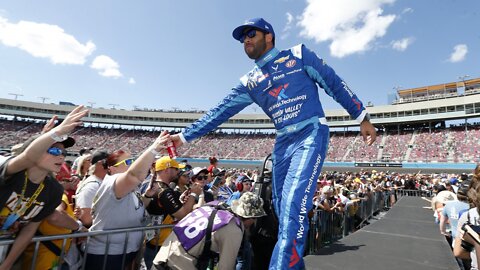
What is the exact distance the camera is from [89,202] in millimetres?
3148

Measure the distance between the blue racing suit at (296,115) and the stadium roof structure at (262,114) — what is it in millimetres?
39926

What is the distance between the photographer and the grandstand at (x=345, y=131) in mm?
36125

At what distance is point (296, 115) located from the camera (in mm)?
2242

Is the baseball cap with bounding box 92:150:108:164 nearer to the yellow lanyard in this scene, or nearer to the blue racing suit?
the yellow lanyard

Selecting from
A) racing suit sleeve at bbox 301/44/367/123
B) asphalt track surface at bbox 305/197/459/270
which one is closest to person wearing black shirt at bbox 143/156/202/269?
asphalt track surface at bbox 305/197/459/270

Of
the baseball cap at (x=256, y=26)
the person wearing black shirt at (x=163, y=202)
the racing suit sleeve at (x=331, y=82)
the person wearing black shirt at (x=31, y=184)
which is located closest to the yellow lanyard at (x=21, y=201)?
the person wearing black shirt at (x=31, y=184)

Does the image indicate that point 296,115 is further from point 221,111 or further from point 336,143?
point 336,143

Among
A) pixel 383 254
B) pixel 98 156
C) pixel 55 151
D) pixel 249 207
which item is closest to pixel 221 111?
pixel 249 207

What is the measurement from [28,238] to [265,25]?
2.74m

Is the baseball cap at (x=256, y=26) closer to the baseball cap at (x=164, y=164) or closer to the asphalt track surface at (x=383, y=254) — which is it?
the baseball cap at (x=164, y=164)

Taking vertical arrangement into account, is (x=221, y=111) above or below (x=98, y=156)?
above

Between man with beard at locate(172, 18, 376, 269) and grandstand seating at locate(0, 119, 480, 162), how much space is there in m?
36.3

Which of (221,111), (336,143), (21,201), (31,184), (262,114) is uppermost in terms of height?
(262,114)

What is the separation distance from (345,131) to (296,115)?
49318 millimetres
